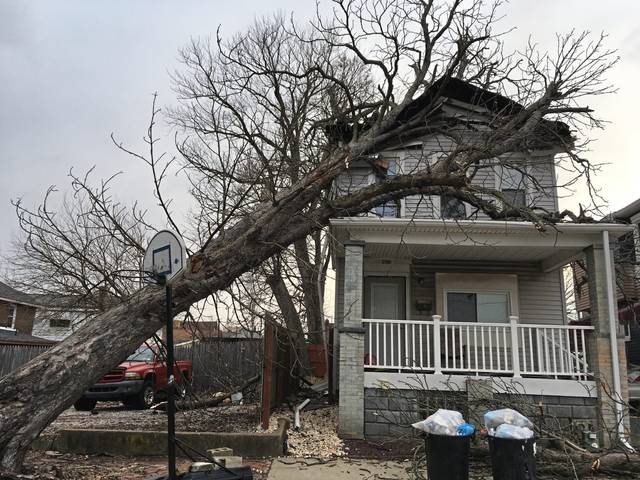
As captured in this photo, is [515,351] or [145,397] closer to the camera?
[515,351]

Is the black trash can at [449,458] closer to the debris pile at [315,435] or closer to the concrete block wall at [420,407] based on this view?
the debris pile at [315,435]

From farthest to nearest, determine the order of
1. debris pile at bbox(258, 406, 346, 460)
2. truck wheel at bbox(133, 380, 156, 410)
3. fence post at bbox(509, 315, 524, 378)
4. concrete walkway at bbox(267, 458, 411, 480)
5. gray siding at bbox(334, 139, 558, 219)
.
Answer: truck wheel at bbox(133, 380, 156, 410) < gray siding at bbox(334, 139, 558, 219) < fence post at bbox(509, 315, 524, 378) < debris pile at bbox(258, 406, 346, 460) < concrete walkway at bbox(267, 458, 411, 480)

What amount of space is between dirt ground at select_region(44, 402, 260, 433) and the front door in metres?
3.65

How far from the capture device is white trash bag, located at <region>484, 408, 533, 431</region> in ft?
19.5

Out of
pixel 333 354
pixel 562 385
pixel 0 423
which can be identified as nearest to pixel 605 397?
pixel 562 385

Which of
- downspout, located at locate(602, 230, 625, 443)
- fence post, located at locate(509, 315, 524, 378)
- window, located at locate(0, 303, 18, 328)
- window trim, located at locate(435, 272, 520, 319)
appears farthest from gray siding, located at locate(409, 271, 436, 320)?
window, located at locate(0, 303, 18, 328)

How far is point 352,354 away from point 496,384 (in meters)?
2.63

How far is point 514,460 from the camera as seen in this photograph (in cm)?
573

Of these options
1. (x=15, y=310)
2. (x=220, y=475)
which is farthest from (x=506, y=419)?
(x=15, y=310)

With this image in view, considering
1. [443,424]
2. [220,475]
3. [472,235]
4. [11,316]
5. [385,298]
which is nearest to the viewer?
[220,475]

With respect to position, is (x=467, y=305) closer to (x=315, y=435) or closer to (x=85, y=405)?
(x=315, y=435)

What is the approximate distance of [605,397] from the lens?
30.4 ft

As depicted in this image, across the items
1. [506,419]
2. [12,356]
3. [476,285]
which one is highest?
[476,285]

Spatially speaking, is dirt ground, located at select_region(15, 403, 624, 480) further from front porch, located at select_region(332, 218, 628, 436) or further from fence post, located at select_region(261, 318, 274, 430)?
front porch, located at select_region(332, 218, 628, 436)
